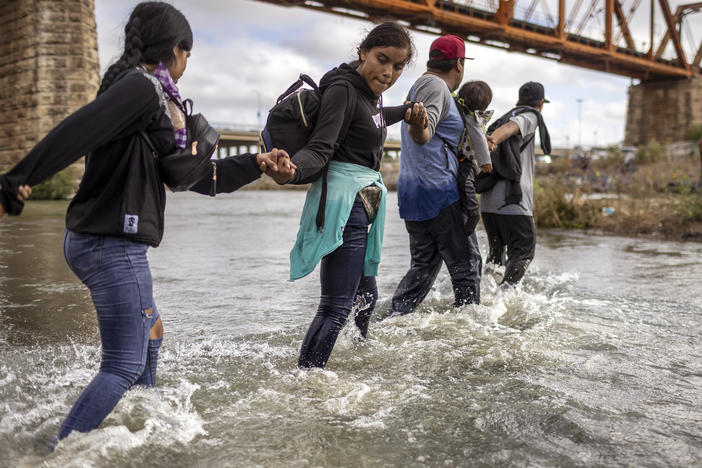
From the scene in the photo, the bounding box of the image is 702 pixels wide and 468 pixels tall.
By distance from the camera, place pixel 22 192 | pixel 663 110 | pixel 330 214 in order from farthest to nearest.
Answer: pixel 663 110 → pixel 330 214 → pixel 22 192

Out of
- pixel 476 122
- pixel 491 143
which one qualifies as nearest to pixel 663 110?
pixel 491 143

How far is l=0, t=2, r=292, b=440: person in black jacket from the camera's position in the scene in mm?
2045

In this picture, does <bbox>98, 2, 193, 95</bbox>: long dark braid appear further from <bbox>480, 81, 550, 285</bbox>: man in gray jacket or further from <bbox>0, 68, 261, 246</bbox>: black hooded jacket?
<bbox>480, 81, 550, 285</bbox>: man in gray jacket

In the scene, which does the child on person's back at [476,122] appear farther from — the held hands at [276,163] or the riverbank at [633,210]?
the riverbank at [633,210]

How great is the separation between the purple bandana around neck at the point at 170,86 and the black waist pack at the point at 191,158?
0.10ft

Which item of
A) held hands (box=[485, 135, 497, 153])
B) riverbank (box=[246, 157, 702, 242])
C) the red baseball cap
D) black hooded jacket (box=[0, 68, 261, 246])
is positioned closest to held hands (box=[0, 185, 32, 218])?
black hooded jacket (box=[0, 68, 261, 246])

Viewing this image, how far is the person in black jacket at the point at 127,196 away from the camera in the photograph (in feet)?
6.71

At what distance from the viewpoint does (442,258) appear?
174 inches

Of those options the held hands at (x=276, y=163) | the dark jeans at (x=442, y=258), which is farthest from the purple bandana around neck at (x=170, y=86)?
the dark jeans at (x=442, y=258)

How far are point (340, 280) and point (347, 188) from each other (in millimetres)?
441

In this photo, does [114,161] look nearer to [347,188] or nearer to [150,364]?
→ [150,364]

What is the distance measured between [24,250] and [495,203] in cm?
612

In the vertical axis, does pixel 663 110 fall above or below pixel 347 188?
above

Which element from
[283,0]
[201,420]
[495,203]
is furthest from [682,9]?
[201,420]
